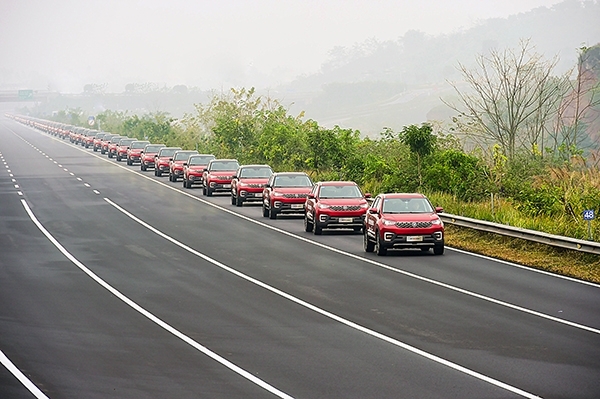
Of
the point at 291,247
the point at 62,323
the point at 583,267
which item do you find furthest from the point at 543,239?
the point at 62,323

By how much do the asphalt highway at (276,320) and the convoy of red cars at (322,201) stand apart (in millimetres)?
560

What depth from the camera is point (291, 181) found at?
3741cm

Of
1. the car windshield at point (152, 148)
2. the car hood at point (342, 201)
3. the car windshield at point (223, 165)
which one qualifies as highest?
the car hood at point (342, 201)

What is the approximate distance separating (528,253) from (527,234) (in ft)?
1.52

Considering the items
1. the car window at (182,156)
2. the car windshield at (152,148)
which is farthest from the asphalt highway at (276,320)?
the car windshield at (152,148)

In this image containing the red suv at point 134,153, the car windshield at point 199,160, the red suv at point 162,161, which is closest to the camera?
the car windshield at point 199,160

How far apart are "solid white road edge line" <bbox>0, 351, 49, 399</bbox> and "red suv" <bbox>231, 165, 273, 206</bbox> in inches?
1100

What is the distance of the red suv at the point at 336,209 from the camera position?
30.8m

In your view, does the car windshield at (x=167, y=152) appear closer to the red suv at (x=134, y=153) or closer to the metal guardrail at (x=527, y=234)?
the red suv at (x=134, y=153)

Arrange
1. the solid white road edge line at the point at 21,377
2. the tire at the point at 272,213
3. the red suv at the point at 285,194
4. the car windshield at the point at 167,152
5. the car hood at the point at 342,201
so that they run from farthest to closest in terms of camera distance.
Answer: the car windshield at the point at 167,152
the tire at the point at 272,213
the red suv at the point at 285,194
the car hood at the point at 342,201
the solid white road edge line at the point at 21,377

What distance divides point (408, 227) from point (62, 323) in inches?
423

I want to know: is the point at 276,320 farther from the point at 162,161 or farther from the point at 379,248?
the point at 162,161

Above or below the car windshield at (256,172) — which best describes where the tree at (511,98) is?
above

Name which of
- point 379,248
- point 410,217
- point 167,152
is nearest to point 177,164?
point 167,152
